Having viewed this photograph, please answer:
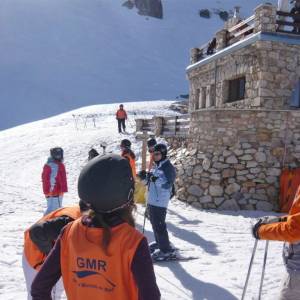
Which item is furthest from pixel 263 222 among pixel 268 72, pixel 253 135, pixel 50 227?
pixel 268 72

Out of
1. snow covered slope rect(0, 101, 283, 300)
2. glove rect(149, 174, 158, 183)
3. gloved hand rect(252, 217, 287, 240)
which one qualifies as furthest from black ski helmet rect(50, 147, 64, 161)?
gloved hand rect(252, 217, 287, 240)

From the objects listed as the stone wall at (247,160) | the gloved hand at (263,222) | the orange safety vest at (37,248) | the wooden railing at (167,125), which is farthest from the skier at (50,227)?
the wooden railing at (167,125)

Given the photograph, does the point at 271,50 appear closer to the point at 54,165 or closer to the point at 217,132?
the point at 217,132

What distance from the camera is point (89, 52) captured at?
66062mm

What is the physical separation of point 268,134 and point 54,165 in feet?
19.7

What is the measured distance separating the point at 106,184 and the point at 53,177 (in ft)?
17.6

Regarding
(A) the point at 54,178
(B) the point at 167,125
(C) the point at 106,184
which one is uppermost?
(B) the point at 167,125

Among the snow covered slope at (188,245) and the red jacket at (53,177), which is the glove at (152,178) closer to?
the snow covered slope at (188,245)

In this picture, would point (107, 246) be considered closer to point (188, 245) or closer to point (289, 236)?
point (289, 236)

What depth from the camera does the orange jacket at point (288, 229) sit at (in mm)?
2701

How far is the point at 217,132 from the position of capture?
36.7 feet

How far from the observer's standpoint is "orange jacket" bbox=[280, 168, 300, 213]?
33.7ft

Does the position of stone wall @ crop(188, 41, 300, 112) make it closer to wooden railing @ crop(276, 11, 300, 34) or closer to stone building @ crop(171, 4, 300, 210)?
stone building @ crop(171, 4, 300, 210)

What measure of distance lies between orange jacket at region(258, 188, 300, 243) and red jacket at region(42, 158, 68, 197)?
4773 mm
